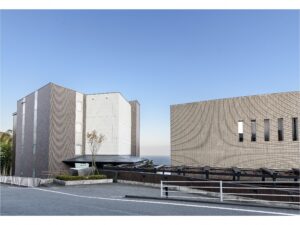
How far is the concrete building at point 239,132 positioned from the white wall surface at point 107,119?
870 centimetres

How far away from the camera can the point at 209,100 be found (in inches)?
1284

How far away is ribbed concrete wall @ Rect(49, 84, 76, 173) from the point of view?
119 ft

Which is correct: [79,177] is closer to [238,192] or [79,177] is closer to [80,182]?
[80,182]

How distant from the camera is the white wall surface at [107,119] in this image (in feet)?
131

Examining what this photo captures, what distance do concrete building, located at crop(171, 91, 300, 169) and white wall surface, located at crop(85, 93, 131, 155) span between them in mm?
8700

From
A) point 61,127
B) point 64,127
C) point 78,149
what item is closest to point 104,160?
point 78,149

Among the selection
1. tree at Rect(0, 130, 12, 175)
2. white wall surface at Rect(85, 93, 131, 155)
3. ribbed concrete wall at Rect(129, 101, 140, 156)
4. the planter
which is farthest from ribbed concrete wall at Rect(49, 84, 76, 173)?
tree at Rect(0, 130, 12, 175)

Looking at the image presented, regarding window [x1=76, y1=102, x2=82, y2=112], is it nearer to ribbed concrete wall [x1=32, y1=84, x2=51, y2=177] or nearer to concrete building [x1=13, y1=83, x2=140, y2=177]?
concrete building [x1=13, y1=83, x2=140, y2=177]

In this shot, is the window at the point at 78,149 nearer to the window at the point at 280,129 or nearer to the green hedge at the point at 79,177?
the green hedge at the point at 79,177

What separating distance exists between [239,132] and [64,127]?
69.2 ft

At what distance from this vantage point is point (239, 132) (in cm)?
3058

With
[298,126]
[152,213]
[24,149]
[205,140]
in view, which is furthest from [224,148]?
[24,149]

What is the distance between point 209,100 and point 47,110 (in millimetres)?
19528

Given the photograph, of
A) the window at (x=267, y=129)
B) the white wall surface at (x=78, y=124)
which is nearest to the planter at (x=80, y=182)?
the window at (x=267, y=129)
